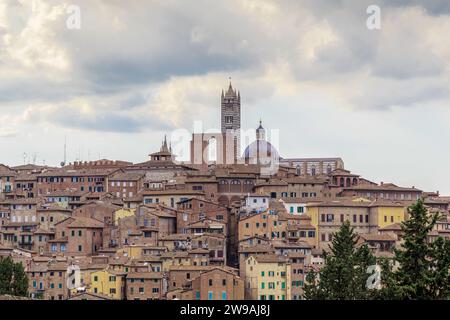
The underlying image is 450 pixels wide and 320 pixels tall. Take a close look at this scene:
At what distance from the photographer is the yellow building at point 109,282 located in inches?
1884

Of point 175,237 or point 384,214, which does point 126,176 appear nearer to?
point 175,237

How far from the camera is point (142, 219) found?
55719 millimetres

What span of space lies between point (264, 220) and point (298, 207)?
5046 millimetres

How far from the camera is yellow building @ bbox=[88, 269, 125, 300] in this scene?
47844 millimetres

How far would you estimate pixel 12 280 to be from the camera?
39938 mm

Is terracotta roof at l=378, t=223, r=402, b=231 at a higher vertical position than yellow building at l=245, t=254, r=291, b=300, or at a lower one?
higher

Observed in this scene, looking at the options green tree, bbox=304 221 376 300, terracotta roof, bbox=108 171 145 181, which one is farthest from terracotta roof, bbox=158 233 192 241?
green tree, bbox=304 221 376 300

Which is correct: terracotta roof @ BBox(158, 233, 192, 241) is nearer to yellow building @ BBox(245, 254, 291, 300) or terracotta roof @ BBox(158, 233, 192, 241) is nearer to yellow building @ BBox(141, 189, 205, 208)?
yellow building @ BBox(245, 254, 291, 300)

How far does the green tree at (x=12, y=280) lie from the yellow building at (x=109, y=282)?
8.33 meters

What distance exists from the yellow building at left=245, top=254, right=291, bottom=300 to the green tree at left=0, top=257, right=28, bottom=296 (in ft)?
43.7

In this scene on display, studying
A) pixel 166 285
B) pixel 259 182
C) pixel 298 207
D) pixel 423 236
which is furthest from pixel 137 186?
pixel 423 236

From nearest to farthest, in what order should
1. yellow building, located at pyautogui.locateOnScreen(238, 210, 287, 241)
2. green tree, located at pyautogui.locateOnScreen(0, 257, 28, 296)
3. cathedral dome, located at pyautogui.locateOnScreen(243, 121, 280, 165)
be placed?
1. green tree, located at pyautogui.locateOnScreen(0, 257, 28, 296)
2. yellow building, located at pyautogui.locateOnScreen(238, 210, 287, 241)
3. cathedral dome, located at pyautogui.locateOnScreen(243, 121, 280, 165)
